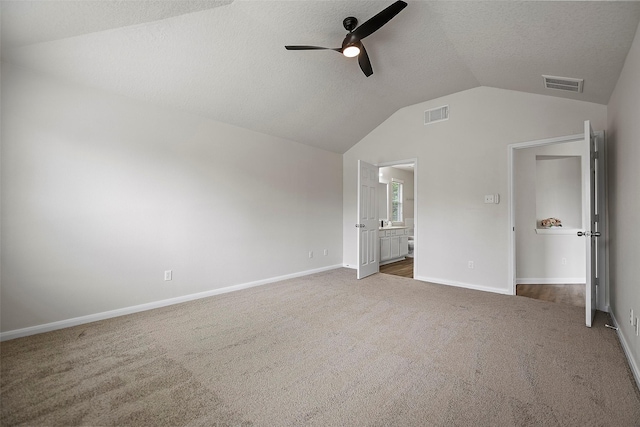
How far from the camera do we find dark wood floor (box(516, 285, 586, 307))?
3.63 metres

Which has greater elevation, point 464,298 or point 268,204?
point 268,204

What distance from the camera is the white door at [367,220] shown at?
15.5 ft

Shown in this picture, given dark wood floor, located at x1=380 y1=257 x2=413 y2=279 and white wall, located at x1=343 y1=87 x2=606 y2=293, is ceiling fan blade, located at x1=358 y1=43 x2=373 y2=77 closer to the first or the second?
white wall, located at x1=343 y1=87 x2=606 y2=293

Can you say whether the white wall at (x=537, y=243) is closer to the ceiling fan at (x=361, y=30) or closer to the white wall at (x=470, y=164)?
the white wall at (x=470, y=164)

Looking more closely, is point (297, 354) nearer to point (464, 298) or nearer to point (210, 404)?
point (210, 404)

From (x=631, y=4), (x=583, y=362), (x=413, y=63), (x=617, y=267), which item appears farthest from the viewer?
(x=413, y=63)

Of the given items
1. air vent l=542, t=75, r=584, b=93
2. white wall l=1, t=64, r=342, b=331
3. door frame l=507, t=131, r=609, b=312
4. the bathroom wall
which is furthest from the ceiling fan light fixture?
the bathroom wall

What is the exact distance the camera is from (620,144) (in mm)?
2566

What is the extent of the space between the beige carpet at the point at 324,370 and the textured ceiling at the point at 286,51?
2.54 m

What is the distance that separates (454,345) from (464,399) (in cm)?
75

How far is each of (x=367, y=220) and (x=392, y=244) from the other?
6.22ft

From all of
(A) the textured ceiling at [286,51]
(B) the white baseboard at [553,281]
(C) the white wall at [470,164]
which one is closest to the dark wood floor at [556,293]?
(B) the white baseboard at [553,281]

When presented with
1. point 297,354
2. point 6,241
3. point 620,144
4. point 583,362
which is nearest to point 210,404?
point 297,354

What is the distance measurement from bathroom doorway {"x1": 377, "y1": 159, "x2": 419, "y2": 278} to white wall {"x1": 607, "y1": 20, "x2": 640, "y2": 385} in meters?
2.38
